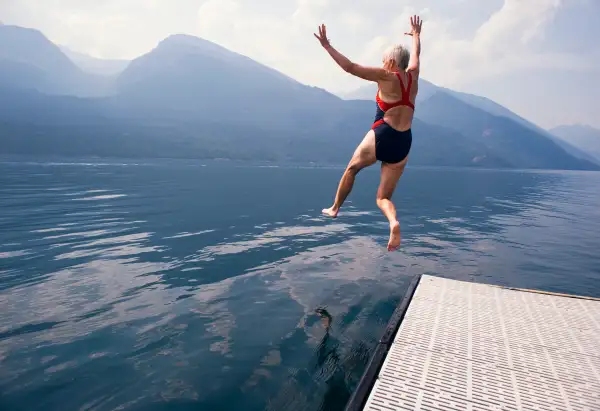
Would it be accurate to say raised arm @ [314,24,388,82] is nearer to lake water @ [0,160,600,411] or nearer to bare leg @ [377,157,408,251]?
bare leg @ [377,157,408,251]

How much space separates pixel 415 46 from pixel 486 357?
4549 millimetres

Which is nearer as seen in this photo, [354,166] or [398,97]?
[398,97]

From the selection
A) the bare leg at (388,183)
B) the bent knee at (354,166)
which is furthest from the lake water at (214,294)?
the bent knee at (354,166)

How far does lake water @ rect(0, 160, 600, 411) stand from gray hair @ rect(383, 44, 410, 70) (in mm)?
5010

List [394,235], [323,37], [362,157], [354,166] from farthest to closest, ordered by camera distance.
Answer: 1. [354,166]
2. [362,157]
3. [394,235]
4. [323,37]

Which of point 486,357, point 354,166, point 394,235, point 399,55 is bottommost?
point 486,357

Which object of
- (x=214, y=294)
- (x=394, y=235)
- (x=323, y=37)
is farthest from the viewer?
(x=214, y=294)

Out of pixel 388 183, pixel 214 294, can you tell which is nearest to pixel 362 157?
pixel 388 183

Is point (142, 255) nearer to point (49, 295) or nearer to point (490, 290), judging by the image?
point (49, 295)

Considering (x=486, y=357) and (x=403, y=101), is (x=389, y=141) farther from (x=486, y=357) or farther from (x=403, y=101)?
(x=486, y=357)

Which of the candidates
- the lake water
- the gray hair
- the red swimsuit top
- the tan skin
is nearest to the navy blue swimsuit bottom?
the tan skin

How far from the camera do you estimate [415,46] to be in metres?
5.02

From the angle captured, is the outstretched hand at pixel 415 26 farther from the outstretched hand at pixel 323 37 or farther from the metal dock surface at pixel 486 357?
the metal dock surface at pixel 486 357

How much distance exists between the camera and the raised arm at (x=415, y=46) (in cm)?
482
